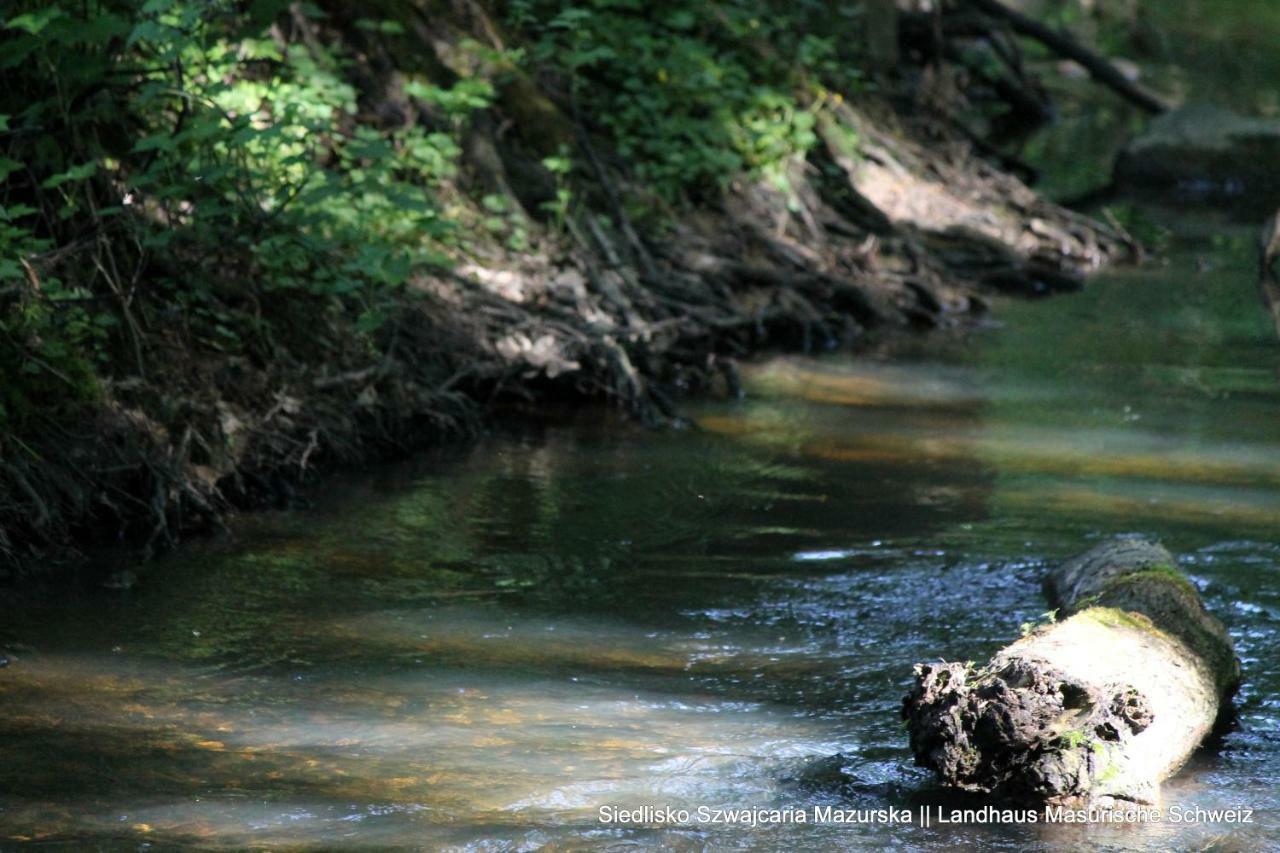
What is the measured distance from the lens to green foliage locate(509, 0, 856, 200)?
1332 cm

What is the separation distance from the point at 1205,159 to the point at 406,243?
14.5m

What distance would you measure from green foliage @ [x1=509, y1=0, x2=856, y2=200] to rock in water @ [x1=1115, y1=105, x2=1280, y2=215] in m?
7.91

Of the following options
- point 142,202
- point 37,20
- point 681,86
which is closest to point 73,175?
point 37,20

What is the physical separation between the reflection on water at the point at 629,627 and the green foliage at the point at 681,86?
3.04 meters

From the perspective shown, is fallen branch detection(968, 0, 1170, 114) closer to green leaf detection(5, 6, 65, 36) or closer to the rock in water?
the rock in water

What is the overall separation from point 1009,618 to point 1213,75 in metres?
26.5

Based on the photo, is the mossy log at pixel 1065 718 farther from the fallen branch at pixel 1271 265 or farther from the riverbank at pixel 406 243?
the fallen branch at pixel 1271 265

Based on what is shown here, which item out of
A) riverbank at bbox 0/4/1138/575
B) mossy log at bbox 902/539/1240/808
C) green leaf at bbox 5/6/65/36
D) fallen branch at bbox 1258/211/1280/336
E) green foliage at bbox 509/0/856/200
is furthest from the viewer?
fallen branch at bbox 1258/211/1280/336

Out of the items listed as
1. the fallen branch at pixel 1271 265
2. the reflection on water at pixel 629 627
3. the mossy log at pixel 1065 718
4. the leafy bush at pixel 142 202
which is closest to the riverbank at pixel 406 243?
the leafy bush at pixel 142 202

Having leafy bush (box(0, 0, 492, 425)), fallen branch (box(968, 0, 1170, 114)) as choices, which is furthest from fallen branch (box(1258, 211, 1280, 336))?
leafy bush (box(0, 0, 492, 425))

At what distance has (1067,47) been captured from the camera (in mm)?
21156

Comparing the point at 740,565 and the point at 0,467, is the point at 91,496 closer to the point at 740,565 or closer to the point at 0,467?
the point at 0,467

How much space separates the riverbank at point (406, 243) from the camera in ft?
25.2

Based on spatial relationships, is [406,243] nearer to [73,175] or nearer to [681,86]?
[73,175]
